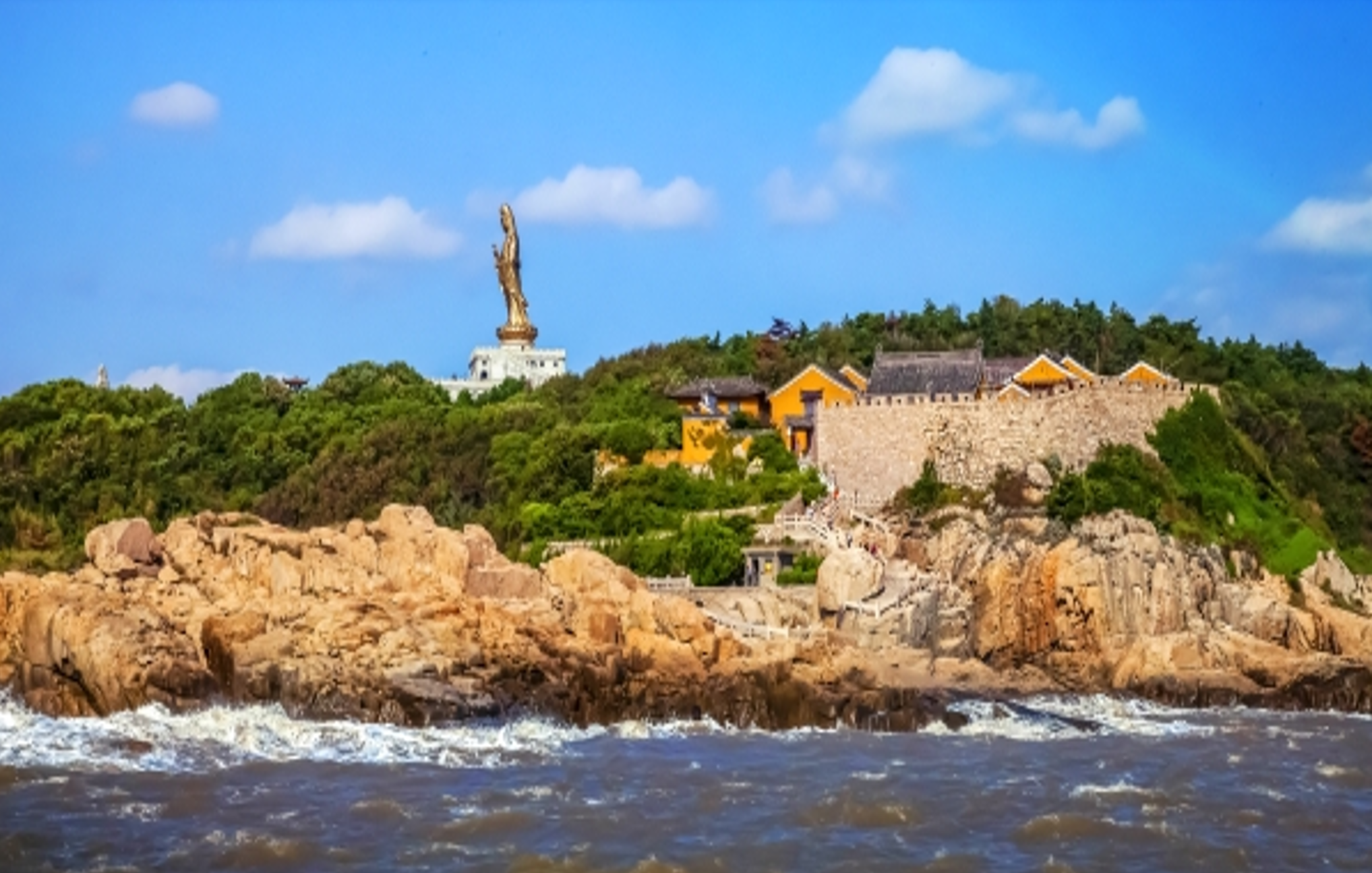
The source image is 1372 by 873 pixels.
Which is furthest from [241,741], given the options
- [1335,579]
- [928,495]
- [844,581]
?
[1335,579]

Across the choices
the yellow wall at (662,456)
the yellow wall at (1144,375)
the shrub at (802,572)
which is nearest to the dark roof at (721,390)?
the yellow wall at (662,456)

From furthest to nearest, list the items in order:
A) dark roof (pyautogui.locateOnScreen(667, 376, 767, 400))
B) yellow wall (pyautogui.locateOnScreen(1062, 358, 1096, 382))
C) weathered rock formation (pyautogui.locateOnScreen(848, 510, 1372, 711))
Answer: dark roof (pyautogui.locateOnScreen(667, 376, 767, 400)) < yellow wall (pyautogui.locateOnScreen(1062, 358, 1096, 382)) < weathered rock formation (pyautogui.locateOnScreen(848, 510, 1372, 711))

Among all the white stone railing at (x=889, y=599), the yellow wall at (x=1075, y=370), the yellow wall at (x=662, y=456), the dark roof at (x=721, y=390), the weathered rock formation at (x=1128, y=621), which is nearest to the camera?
the weathered rock formation at (x=1128, y=621)

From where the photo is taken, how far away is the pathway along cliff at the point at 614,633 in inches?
1234

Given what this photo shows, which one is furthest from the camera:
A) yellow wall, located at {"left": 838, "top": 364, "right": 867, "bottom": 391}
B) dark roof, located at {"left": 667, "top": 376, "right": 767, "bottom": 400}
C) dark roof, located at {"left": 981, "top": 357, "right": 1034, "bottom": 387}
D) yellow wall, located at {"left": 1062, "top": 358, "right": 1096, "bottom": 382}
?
yellow wall, located at {"left": 838, "top": 364, "right": 867, "bottom": 391}

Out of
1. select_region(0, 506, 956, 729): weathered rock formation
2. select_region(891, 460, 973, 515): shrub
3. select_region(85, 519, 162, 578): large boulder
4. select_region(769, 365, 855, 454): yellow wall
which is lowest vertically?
select_region(0, 506, 956, 729): weathered rock formation

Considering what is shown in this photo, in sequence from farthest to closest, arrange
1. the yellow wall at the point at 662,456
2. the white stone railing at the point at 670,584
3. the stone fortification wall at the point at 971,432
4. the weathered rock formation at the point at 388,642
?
the yellow wall at the point at 662,456
the stone fortification wall at the point at 971,432
the white stone railing at the point at 670,584
the weathered rock formation at the point at 388,642

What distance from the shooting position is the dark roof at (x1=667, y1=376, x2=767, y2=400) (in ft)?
162

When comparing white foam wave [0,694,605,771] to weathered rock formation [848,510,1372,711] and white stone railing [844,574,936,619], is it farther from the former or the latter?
weathered rock formation [848,510,1372,711]

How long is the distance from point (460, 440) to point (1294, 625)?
22258 mm

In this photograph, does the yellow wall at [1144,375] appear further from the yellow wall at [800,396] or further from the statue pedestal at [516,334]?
the statue pedestal at [516,334]

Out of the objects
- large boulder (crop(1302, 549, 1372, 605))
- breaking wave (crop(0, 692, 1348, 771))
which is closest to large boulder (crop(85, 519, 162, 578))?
breaking wave (crop(0, 692, 1348, 771))

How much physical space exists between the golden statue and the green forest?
19.9ft

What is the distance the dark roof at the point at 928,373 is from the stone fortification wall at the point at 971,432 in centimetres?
127
